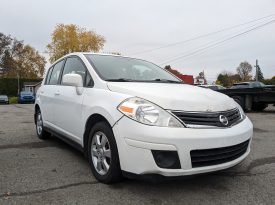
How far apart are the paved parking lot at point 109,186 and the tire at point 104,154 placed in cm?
12

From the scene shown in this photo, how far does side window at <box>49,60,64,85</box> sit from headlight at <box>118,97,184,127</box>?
8.53 feet

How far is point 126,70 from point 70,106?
3.05ft

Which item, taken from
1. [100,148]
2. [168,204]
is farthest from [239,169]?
[100,148]

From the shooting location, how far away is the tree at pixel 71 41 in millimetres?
57719

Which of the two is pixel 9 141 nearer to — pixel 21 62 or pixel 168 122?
pixel 168 122

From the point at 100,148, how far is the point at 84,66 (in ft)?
4.36

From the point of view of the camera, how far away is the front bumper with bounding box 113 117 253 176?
3111 mm

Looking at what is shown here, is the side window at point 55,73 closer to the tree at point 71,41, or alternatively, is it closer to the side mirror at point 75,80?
the side mirror at point 75,80

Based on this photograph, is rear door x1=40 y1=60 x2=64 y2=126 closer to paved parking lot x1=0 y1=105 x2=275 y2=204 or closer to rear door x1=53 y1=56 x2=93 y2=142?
rear door x1=53 y1=56 x2=93 y2=142

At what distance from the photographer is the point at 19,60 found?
72.8 meters

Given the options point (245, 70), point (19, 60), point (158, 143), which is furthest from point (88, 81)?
point (245, 70)

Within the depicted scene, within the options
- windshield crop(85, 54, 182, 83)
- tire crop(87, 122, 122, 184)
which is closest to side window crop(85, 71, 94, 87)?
windshield crop(85, 54, 182, 83)

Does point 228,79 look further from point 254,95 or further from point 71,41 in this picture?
point 254,95

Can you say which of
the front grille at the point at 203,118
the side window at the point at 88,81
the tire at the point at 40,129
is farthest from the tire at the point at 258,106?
the front grille at the point at 203,118
